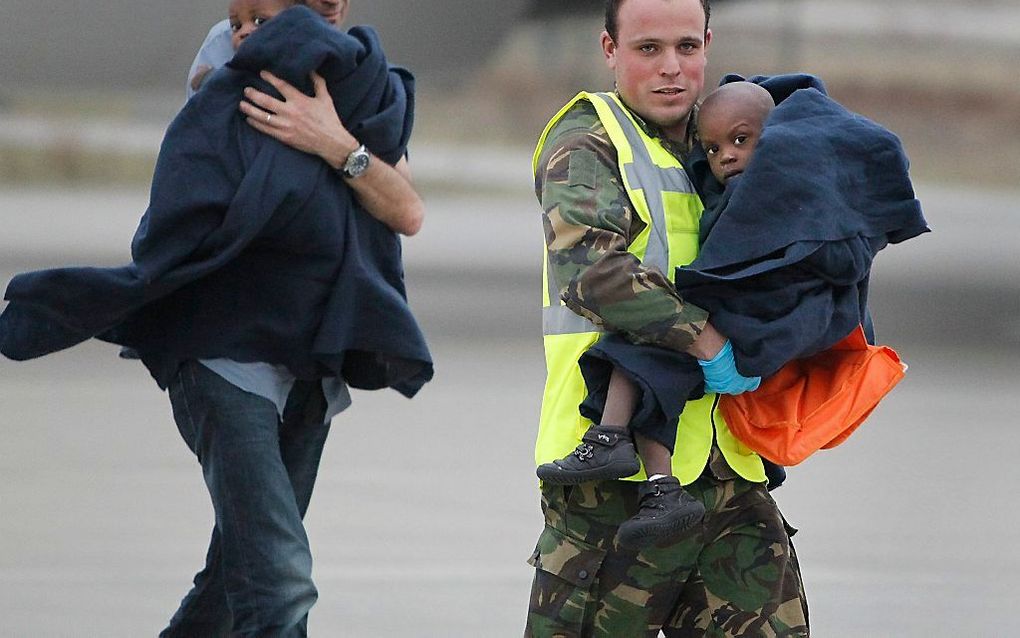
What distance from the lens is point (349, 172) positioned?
3146mm

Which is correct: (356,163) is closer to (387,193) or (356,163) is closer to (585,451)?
(387,193)

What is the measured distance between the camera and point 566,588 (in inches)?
105

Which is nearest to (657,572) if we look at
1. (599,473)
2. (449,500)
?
(599,473)

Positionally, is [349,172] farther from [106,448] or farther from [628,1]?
[106,448]

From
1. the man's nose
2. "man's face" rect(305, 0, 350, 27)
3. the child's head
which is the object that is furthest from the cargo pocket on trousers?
"man's face" rect(305, 0, 350, 27)

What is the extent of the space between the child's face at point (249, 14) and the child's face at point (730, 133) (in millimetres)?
964

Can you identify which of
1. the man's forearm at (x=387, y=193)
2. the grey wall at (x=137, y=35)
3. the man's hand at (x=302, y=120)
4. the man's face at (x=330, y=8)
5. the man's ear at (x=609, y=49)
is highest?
the grey wall at (x=137, y=35)

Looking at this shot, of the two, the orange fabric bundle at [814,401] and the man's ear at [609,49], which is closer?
the orange fabric bundle at [814,401]

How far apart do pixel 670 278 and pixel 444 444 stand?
4156 mm

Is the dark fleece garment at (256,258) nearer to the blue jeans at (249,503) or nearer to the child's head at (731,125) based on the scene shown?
the blue jeans at (249,503)

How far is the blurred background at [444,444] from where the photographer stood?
15.1ft

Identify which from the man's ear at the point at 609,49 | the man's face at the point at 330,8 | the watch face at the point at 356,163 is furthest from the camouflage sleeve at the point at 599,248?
the man's face at the point at 330,8

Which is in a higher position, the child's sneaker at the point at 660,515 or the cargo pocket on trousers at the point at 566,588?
the child's sneaker at the point at 660,515

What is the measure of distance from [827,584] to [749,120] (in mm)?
2539
